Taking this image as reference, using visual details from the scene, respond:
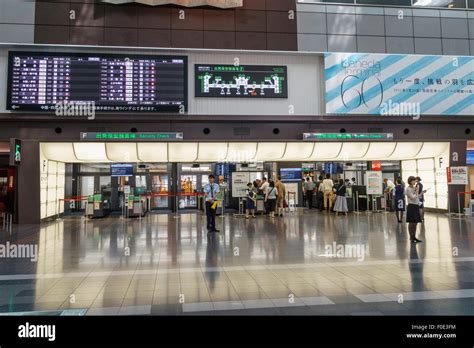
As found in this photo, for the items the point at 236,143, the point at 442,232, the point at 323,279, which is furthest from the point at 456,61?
the point at 323,279

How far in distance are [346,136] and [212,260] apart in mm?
8656

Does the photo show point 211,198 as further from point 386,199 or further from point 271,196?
point 386,199

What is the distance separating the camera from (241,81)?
496 inches

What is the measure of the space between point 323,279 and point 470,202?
463 inches

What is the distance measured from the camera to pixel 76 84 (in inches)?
463

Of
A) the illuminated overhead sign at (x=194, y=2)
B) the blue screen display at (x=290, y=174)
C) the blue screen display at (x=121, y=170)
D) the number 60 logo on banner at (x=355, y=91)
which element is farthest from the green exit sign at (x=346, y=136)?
the blue screen display at (x=121, y=170)

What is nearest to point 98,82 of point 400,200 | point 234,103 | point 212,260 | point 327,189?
point 234,103

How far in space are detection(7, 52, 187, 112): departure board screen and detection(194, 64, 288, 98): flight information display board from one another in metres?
0.74

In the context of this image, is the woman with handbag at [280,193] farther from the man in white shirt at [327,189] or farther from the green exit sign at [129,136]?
the green exit sign at [129,136]

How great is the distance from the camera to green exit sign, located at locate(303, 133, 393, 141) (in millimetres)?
12891

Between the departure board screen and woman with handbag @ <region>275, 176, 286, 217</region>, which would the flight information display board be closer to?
the departure board screen

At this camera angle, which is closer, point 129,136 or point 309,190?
point 129,136
